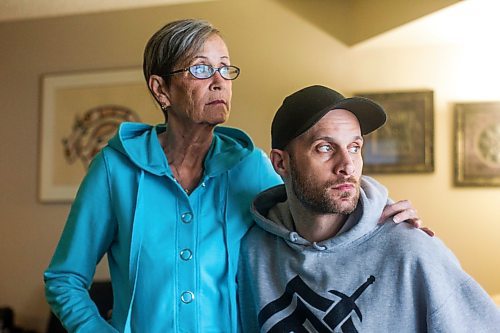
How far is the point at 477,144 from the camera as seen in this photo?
3414mm

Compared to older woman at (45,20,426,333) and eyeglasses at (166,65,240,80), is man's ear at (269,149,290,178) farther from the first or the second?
eyeglasses at (166,65,240,80)

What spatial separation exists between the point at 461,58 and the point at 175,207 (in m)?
2.56

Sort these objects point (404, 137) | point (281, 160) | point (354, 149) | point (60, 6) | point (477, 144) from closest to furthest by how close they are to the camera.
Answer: point (354, 149) → point (281, 160) → point (477, 144) → point (404, 137) → point (60, 6)

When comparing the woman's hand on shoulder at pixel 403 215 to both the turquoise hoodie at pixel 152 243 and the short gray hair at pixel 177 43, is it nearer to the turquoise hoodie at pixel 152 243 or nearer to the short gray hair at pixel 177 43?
the turquoise hoodie at pixel 152 243

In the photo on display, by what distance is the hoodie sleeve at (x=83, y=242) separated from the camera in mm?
1504

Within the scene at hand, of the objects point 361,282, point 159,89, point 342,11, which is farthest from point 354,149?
point 342,11

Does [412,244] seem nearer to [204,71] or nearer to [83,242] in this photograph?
[204,71]

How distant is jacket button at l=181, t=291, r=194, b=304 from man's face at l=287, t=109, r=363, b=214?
37 cm

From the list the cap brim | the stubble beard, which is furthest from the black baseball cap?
the stubble beard

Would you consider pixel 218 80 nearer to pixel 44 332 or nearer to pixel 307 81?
pixel 307 81

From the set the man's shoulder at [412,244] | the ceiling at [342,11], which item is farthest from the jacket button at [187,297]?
the ceiling at [342,11]

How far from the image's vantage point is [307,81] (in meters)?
3.68

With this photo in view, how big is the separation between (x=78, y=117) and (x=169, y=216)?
9.63ft

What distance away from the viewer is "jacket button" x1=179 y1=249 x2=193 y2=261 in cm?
146
